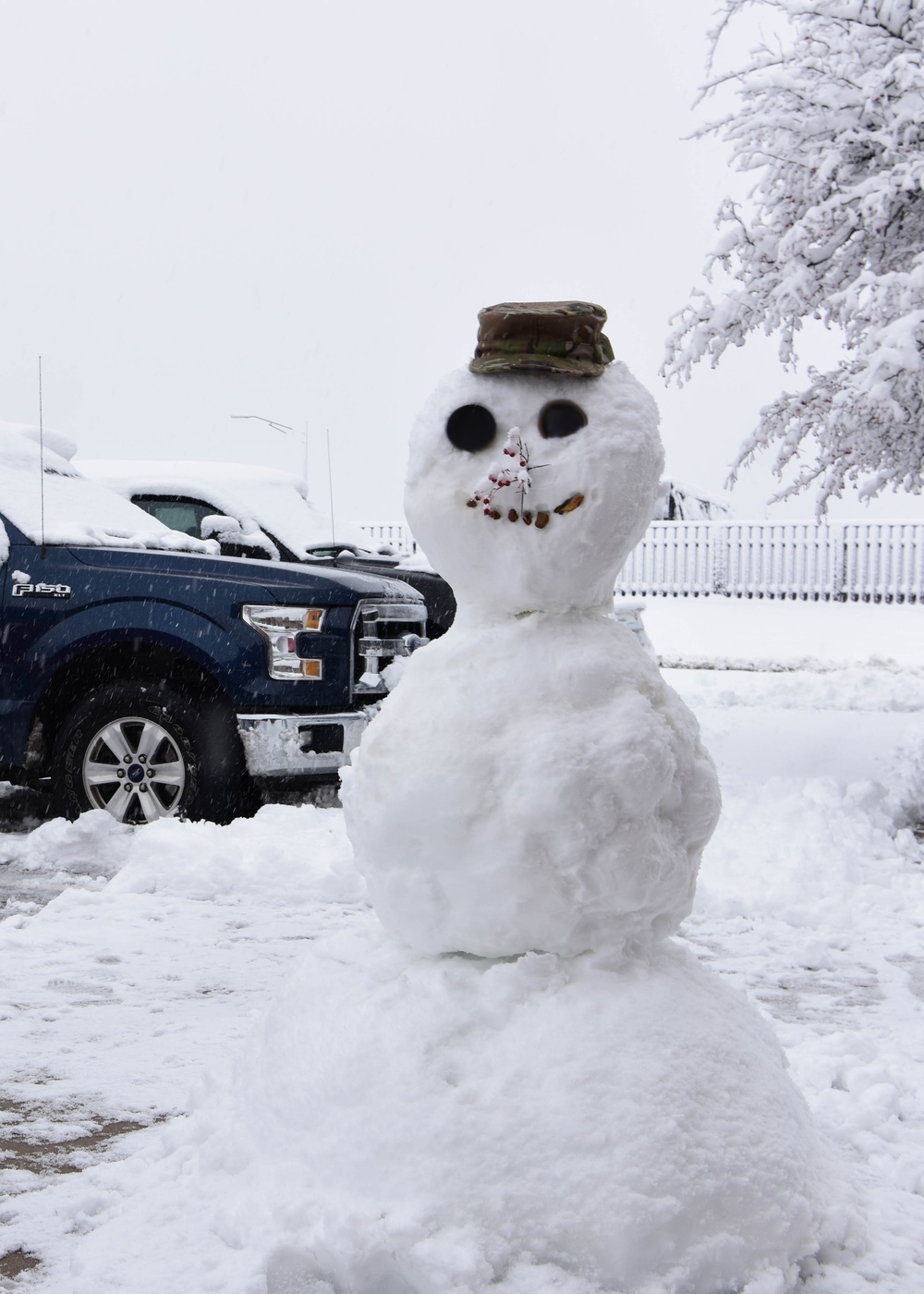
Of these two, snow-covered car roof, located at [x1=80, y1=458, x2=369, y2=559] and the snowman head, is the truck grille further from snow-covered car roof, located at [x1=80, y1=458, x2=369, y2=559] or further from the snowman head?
the snowman head

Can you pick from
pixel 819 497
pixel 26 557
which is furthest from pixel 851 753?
pixel 26 557

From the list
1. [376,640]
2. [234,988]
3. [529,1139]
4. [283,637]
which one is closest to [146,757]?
[283,637]

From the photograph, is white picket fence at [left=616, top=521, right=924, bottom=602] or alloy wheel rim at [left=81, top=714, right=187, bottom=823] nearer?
alloy wheel rim at [left=81, top=714, right=187, bottom=823]

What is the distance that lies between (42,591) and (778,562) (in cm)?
→ 2286

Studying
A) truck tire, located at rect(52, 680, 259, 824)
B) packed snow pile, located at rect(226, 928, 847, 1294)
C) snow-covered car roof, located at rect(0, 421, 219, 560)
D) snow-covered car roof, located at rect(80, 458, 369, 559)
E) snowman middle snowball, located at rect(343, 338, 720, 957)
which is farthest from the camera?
snow-covered car roof, located at rect(80, 458, 369, 559)

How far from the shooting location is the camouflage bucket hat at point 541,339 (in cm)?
267

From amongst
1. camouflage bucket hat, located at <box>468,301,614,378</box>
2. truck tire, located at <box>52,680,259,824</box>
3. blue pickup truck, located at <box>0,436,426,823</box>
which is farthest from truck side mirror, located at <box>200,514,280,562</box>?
camouflage bucket hat, located at <box>468,301,614,378</box>

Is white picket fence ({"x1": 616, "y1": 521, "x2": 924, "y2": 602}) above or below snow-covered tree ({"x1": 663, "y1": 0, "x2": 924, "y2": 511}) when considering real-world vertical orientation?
below

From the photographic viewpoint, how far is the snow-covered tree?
25.3ft

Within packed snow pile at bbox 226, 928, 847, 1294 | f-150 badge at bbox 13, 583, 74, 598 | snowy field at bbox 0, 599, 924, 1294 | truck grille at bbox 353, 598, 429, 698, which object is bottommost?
snowy field at bbox 0, 599, 924, 1294

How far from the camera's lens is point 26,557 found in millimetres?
6520

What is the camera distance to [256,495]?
1058cm

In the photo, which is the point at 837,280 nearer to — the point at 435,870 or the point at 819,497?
the point at 819,497

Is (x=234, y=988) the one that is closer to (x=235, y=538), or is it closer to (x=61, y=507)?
(x=61, y=507)
